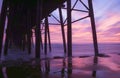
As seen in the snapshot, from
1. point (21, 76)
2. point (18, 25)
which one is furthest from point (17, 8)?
point (21, 76)

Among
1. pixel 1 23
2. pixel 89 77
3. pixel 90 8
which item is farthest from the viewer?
pixel 1 23

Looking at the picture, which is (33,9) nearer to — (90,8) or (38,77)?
(90,8)

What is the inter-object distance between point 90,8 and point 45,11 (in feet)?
18.7

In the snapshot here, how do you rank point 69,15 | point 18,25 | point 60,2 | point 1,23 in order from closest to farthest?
1. point 69,15
2. point 1,23
3. point 60,2
4. point 18,25

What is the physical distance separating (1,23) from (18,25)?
10133 mm

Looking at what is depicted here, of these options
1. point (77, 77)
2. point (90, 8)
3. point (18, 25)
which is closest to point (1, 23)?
point (90, 8)

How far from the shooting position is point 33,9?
17.8 meters

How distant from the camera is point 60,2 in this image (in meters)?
15.3

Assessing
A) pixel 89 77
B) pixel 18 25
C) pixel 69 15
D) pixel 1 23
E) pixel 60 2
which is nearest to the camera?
pixel 89 77

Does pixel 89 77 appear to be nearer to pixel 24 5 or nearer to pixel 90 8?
pixel 90 8

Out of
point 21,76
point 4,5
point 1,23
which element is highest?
point 4,5

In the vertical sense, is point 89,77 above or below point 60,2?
below

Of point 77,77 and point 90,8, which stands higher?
point 90,8

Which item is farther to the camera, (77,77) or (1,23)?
(1,23)
